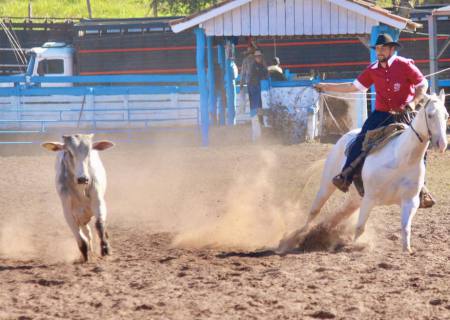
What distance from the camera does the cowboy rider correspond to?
880 cm

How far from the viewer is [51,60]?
27.5 meters

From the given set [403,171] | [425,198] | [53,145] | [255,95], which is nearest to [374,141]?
[403,171]

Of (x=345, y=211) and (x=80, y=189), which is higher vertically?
(x=80, y=189)

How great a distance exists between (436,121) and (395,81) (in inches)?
40.6

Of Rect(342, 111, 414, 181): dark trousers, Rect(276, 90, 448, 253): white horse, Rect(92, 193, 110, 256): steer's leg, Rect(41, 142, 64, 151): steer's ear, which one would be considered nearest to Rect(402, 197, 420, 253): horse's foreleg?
Rect(276, 90, 448, 253): white horse

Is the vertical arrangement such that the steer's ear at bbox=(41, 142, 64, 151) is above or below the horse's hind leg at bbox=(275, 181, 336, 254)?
above

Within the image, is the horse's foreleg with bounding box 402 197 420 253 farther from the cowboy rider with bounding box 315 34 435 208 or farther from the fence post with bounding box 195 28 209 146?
the fence post with bounding box 195 28 209 146

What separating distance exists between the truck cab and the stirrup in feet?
62.1

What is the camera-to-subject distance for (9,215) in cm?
1182

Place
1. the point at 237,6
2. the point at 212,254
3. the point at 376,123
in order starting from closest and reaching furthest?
the point at 212,254 → the point at 376,123 → the point at 237,6

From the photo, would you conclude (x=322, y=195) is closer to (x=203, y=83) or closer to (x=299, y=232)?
(x=299, y=232)

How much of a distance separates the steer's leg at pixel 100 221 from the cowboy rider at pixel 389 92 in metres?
2.37

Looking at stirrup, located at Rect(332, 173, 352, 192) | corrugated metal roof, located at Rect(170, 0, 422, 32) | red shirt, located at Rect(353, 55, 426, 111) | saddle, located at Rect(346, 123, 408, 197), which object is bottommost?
stirrup, located at Rect(332, 173, 352, 192)

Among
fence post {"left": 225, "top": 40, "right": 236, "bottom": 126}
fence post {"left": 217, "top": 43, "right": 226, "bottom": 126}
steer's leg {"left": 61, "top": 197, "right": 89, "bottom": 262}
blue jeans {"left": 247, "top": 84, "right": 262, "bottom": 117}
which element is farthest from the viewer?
fence post {"left": 217, "top": 43, "right": 226, "bottom": 126}
